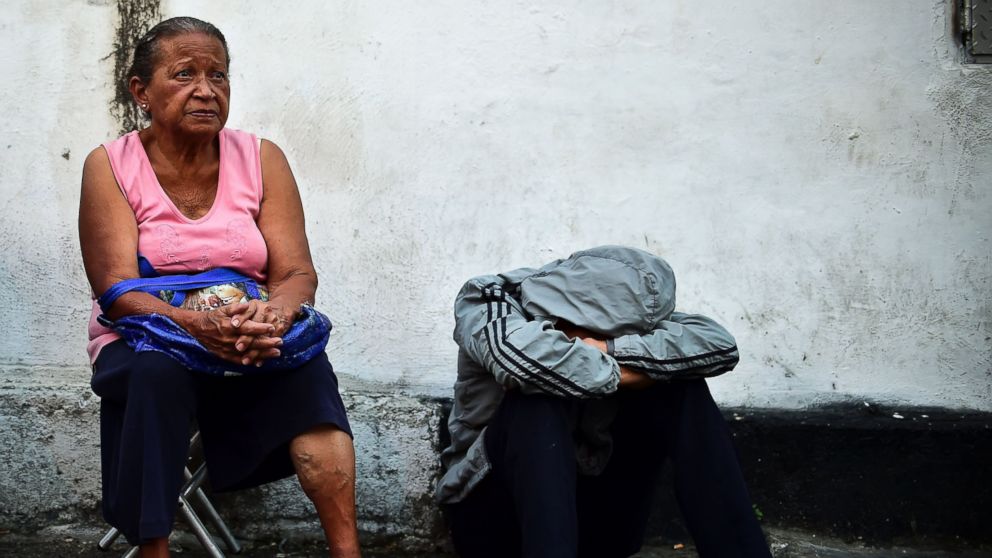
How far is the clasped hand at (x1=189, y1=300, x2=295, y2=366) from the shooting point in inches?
119

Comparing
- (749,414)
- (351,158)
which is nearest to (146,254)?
(351,158)

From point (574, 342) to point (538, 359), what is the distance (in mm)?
132

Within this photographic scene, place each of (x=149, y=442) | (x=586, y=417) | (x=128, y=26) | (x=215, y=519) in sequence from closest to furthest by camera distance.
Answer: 1. (x=149, y=442)
2. (x=586, y=417)
3. (x=215, y=519)
4. (x=128, y=26)

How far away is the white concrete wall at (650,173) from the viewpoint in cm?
410

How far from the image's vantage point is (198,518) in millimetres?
3725

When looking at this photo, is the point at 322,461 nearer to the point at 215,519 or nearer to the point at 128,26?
the point at 215,519

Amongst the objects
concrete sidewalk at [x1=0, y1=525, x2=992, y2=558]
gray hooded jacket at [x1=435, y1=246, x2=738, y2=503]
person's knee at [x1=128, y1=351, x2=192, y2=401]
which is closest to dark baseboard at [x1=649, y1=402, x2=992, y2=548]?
concrete sidewalk at [x1=0, y1=525, x2=992, y2=558]

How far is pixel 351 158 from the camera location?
4.13m

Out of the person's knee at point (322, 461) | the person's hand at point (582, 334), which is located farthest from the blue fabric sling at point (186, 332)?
the person's hand at point (582, 334)

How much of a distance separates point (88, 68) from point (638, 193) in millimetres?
2074

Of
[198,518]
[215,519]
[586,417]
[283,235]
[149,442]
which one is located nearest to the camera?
[149,442]

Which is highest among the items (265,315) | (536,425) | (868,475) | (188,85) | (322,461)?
(188,85)

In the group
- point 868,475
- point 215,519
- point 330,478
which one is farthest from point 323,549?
point 868,475

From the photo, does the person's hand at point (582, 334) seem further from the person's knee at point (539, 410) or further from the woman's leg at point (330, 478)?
the woman's leg at point (330, 478)
